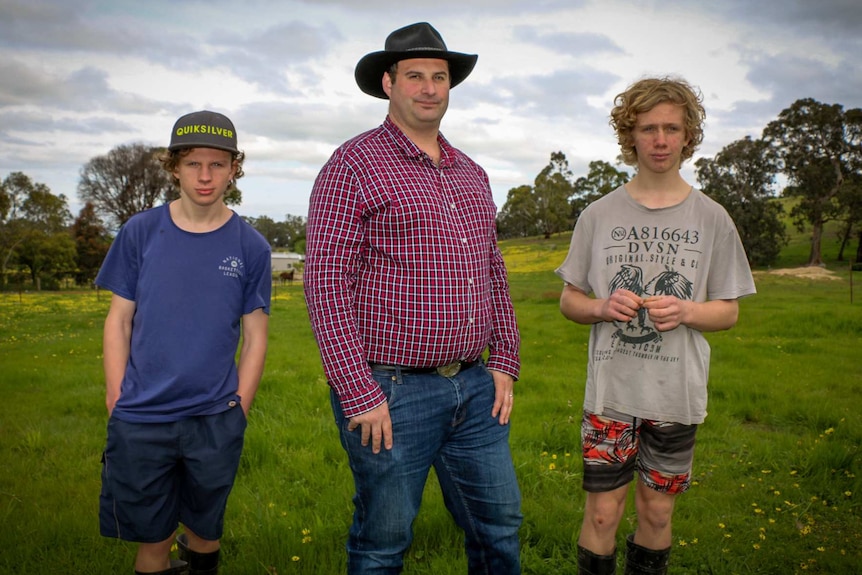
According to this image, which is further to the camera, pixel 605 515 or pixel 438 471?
pixel 605 515

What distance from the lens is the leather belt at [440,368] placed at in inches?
101

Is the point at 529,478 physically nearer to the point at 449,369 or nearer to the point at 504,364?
the point at 504,364

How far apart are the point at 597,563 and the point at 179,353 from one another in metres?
2.17

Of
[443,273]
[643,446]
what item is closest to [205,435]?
[443,273]

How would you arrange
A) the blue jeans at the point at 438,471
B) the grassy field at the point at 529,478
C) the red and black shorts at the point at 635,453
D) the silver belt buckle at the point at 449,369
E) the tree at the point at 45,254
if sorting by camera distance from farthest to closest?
the tree at the point at 45,254 → the grassy field at the point at 529,478 → the red and black shorts at the point at 635,453 → the silver belt buckle at the point at 449,369 → the blue jeans at the point at 438,471

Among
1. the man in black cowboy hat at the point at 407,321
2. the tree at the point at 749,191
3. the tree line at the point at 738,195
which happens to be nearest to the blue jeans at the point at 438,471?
the man in black cowboy hat at the point at 407,321

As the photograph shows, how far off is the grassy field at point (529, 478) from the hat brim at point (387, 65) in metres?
2.57

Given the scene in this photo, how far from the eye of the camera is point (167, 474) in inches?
110

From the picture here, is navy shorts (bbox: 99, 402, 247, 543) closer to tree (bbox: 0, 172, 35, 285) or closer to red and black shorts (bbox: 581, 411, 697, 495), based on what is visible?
red and black shorts (bbox: 581, 411, 697, 495)

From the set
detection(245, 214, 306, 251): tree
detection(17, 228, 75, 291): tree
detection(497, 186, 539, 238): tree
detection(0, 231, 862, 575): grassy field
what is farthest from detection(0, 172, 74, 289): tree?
detection(245, 214, 306, 251): tree

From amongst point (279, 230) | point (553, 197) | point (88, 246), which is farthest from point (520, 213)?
point (279, 230)

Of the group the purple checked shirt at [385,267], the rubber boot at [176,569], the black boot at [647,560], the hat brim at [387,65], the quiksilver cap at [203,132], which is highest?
the hat brim at [387,65]

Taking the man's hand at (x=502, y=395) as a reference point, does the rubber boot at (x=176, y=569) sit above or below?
below

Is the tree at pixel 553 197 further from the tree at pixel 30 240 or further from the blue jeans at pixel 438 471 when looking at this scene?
the blue jeans at pixel 438 471
